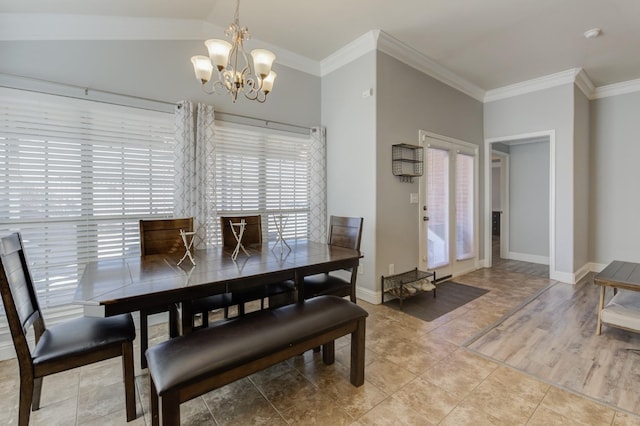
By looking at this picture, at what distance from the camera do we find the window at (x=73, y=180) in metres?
2.35

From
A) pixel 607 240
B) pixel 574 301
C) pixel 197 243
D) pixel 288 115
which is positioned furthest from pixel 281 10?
pixel 607 240

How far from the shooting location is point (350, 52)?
365cm

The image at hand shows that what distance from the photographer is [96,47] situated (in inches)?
104

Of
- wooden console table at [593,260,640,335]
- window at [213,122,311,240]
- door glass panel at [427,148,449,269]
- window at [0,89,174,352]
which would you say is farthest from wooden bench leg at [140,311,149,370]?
wooden console table at [593,260,640,335]

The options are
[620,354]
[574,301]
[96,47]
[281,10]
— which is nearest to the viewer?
[620,354]

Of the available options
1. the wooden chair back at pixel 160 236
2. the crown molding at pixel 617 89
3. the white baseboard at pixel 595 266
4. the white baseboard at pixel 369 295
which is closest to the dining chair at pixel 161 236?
the wooden chair back at pixel 160 236

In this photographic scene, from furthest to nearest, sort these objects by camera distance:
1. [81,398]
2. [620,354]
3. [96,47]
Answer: [96,47] → [620,354] → [81,398]

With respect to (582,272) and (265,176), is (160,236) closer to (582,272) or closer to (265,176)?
(265,176)

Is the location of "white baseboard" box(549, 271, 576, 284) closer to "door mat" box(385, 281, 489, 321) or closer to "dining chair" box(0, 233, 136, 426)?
"door mat" box(385, 281, 489, 321)

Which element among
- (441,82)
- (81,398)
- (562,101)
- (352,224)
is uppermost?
(441,82)

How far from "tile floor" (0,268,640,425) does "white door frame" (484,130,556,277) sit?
10.5ft

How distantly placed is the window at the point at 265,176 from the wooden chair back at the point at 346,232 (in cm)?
72

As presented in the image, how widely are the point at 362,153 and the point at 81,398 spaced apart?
3312 millimetres

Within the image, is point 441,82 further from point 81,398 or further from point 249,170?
point 81,398
